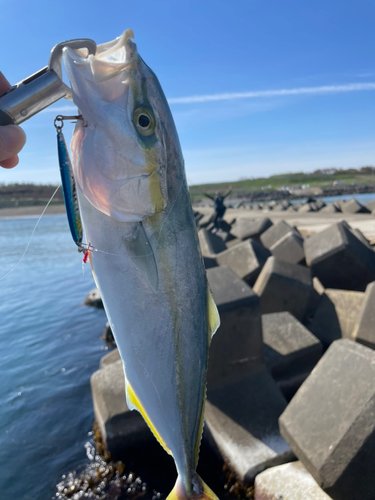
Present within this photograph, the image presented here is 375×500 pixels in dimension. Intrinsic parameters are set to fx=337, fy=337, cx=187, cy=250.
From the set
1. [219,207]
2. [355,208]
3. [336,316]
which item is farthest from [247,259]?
[355,208]

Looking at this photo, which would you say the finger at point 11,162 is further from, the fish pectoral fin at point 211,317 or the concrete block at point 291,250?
the concrete block at point 291,250

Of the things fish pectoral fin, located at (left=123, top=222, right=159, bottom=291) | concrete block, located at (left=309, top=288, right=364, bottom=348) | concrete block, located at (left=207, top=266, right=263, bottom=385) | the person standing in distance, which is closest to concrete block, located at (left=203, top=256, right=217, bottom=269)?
concrete block, located at (left=309, top=288, right=364, bottom=348)

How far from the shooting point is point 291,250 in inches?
265

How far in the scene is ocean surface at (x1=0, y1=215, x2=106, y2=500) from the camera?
132 inches

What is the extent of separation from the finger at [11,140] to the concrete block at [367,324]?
3.66 meters

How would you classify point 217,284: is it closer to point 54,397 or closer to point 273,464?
point 273,464

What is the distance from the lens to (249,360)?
3.42 meters

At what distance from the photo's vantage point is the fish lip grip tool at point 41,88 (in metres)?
1.20

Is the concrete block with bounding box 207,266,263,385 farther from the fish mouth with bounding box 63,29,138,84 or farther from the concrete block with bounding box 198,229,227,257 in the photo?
the concrete block with bounding box 198,229,227,257

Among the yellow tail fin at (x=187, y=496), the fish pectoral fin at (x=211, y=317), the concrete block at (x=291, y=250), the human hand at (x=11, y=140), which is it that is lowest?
the yellow tail fin at (x=187, y=496)

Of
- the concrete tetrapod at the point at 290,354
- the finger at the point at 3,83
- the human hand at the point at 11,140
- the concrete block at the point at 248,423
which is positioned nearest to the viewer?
the human hand at the point at 11,140

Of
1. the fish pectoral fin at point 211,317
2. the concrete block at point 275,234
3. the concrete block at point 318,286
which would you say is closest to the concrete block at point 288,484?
the fish pectoral fin at point 211,317

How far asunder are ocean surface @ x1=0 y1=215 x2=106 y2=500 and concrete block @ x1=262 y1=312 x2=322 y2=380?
88.2 inches

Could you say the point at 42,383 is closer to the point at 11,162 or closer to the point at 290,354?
the point at 290,354
